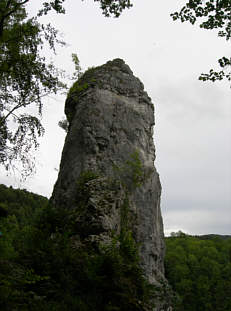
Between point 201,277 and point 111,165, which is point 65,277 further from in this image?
point 201,277

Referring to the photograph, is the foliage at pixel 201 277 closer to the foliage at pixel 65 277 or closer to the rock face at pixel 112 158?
the rock face at pixel 112 158

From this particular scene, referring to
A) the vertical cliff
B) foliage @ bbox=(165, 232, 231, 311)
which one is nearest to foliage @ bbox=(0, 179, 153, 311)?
the vertical cliff

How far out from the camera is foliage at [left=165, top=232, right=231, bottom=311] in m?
39.1

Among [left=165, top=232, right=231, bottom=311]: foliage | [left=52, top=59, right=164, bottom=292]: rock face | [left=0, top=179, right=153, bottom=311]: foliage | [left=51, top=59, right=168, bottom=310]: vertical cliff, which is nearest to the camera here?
[left=0, top=179, right=153, bottom=311]: foliage

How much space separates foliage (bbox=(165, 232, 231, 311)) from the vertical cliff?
24105 mm

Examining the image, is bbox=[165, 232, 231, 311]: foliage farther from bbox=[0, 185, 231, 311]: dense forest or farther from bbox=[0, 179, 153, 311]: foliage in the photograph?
bbox=[0, 179, 153, 311]: foliage

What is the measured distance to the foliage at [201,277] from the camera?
3912 centimetres

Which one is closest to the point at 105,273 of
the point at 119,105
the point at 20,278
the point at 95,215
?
Result: the point at 20,278

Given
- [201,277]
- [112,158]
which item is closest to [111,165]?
[112,158]

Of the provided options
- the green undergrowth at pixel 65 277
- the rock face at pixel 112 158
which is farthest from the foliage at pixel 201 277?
the green undergrowth at pixel 65 277

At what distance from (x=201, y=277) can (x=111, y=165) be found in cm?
3594

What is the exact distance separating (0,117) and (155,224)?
822cm

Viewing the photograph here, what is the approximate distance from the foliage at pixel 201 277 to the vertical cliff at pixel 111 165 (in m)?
24.1

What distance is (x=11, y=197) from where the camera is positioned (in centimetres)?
7038
